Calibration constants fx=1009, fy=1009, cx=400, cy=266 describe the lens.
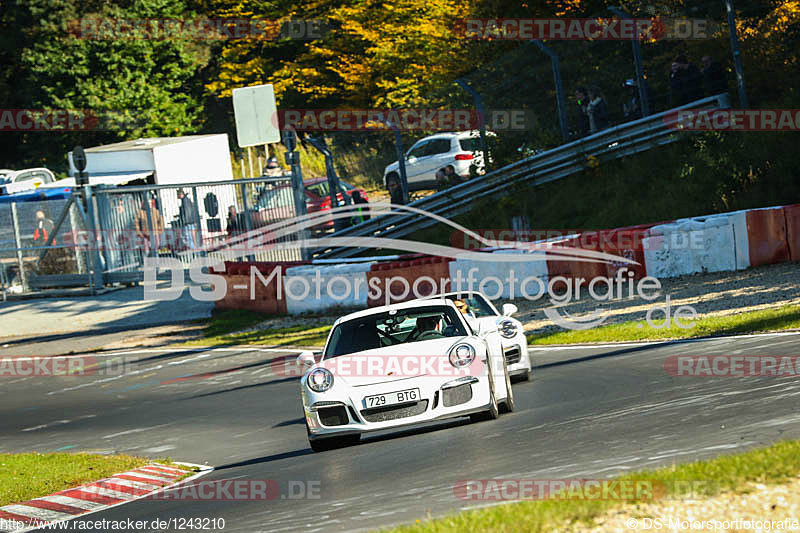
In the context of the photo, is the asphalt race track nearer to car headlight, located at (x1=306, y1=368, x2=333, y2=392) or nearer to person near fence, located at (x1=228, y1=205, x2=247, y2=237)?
car headlight, located at (x1=306, y1=368, x2=333, y2=392)

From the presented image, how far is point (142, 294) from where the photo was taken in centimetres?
2747

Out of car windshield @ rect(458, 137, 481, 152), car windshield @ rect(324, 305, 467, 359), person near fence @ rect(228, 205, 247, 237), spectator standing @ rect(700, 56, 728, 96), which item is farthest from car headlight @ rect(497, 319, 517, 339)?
person near fence @ rect(228, 205, 247, 237)

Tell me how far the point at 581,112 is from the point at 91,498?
56.6 feet

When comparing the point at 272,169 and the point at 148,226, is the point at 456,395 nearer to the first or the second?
the point at 148,226

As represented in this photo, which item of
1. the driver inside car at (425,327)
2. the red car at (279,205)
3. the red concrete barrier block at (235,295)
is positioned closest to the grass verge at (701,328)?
the driver inside car at (425,327)

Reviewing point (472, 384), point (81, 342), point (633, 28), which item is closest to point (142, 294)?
point (81, 342)

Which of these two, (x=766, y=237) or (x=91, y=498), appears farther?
(x=766, y=237)

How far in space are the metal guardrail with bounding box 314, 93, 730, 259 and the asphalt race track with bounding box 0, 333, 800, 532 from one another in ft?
31.1

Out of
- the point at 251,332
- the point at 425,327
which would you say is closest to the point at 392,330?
the point at 425,327

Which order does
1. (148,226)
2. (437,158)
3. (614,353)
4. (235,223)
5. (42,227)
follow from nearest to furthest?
(614,353), (437,158), (235,223), (148,226), (42,227)

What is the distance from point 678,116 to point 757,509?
18.2 meters

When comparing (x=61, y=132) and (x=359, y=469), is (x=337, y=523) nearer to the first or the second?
(x=359, y=469)

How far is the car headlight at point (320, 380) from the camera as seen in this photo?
903 centimetres

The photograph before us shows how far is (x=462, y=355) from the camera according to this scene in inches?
359
